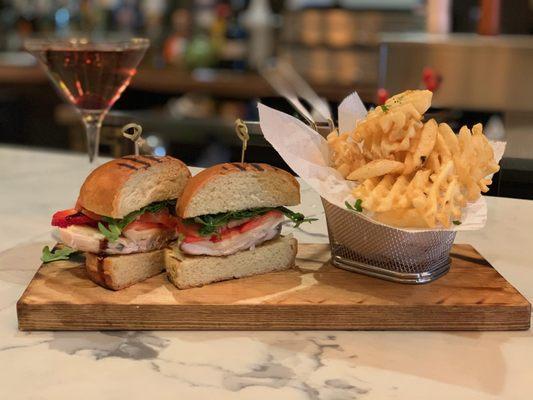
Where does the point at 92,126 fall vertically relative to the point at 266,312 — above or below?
above

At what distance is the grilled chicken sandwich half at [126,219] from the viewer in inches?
46.5

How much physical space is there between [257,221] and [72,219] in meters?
0.30

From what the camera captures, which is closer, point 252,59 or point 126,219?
point 126,219

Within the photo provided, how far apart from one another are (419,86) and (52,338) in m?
2.77

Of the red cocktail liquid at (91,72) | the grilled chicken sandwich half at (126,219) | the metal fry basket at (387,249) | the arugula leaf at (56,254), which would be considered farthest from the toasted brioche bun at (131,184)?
the red cocktail liquid at (91,72)

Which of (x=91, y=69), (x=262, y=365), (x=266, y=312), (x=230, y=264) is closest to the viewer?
(x=262, y=365)

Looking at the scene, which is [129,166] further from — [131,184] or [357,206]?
[357,206]

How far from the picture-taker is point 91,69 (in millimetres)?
1819

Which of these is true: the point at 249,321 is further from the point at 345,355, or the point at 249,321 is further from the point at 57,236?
the point at 57,236

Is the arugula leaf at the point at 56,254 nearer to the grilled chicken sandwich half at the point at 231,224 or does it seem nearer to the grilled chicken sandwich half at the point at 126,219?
the grilled chicken sandwich half at the point at 126,219

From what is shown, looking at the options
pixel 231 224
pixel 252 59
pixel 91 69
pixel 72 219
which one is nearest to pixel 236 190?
pixel 231 224

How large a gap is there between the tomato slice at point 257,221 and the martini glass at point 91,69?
75 cm

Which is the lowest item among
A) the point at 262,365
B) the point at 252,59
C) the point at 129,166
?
the point at 262,365

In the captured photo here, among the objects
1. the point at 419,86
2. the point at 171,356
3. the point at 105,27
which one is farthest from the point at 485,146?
the point at 105,27
